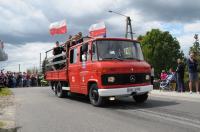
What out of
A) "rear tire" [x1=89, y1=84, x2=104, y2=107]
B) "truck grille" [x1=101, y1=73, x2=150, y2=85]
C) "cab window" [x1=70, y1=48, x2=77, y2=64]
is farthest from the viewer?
"cab window" [x1=70, y1=48, x2=77, y2=64]

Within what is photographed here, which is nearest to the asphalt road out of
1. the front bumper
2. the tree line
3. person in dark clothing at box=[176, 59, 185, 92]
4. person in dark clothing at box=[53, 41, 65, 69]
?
the front bumper

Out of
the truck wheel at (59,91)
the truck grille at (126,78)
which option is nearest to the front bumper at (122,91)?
the truck grille at (126,78)

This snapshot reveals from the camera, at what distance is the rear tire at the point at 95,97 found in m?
14.7

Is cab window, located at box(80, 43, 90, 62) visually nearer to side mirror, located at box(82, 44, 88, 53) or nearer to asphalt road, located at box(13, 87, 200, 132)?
side mirror, located at box(82, 44, 88, 53)

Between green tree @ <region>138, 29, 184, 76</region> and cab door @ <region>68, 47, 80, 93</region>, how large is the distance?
5557 cm

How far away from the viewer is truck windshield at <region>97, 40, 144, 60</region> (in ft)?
48.3

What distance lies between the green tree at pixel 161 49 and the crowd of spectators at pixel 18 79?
35.4 m

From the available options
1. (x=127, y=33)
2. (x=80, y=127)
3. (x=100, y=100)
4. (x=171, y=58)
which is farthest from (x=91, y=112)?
(x=171, y=58)

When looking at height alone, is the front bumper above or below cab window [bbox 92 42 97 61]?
below

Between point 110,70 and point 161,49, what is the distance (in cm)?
6306

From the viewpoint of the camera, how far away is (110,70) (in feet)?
46.4

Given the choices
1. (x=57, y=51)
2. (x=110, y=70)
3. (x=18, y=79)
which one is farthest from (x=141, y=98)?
(x=18, y=79)

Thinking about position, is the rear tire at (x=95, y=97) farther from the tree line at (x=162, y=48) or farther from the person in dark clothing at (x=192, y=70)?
the tree line at (x=162, y=48)

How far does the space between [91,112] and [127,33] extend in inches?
1107
